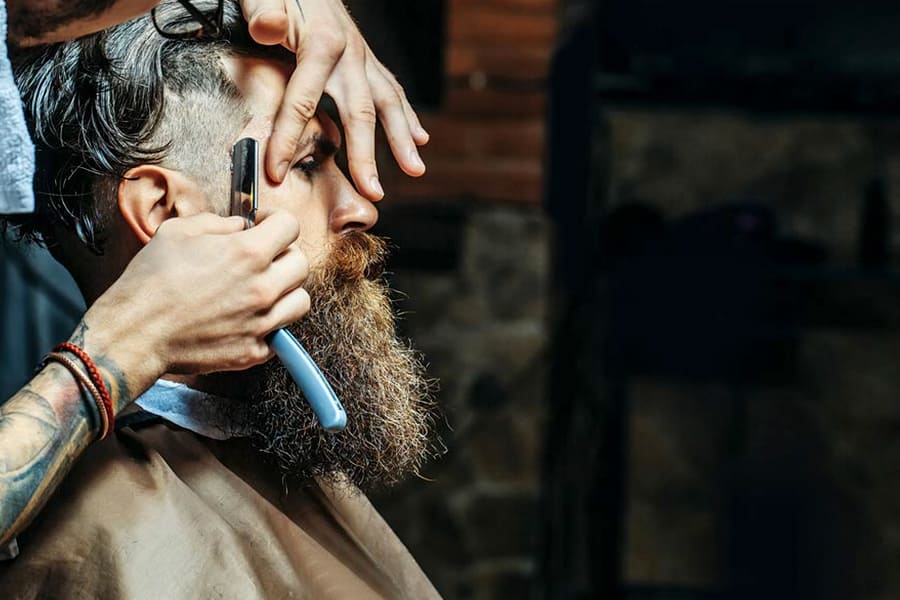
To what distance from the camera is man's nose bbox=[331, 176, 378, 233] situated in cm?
151

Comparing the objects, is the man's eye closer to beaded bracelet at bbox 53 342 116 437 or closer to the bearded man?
the bearded man

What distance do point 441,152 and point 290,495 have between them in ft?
6.52

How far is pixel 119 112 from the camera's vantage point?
1419mm

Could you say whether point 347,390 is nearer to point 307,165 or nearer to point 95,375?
point 307,165

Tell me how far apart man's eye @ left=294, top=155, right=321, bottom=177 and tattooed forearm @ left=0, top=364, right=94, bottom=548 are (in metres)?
0.50

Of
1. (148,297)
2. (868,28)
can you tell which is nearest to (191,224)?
(148,297)

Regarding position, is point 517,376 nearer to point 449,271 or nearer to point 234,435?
point 449,271

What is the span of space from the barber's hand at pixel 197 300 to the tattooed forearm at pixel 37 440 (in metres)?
0.05

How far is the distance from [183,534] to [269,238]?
35cm

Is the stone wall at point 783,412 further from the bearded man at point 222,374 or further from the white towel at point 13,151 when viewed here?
the white towel at point 13,151

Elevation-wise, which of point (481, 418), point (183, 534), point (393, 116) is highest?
point (393, 116)

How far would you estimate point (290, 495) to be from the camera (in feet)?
4.95

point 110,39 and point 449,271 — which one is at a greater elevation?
point 110,39

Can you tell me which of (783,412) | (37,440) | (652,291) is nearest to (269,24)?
(37,440)
